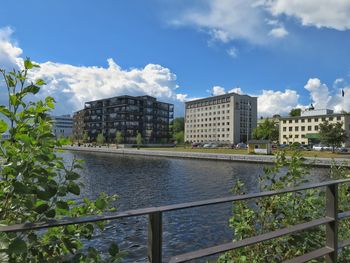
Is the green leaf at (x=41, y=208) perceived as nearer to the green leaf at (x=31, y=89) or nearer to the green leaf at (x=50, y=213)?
the green leaf at (x=50, y=213)

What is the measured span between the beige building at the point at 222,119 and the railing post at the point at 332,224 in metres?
144

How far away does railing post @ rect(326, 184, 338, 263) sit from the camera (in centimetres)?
341

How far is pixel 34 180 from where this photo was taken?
2193 millimetres

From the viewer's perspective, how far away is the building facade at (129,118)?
451 ft

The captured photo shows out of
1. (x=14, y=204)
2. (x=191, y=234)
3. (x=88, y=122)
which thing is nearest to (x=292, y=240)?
(x=14, y=204)

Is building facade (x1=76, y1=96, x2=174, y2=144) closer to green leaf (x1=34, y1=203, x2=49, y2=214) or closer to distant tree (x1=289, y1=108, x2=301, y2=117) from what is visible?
distant tree (x1=289, y1=108, x2=301, y2=117)

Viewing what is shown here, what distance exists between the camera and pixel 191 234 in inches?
568

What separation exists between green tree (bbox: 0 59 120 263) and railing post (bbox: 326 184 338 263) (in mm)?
2339

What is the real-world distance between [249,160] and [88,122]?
110266 mm

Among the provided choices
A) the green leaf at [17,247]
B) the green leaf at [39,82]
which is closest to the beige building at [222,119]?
the green leaf at [39,82]

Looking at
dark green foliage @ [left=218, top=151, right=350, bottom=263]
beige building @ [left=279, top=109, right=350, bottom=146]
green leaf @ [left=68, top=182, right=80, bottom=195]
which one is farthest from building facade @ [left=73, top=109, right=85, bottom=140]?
green leaf @ [left=68, top=182, right=80, bottom=195]

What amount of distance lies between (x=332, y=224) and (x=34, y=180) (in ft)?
9.58

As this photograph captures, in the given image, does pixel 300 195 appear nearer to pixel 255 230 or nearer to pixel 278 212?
pixel 278 212

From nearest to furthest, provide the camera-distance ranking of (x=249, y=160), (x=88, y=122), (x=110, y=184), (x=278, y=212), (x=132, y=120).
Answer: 1. (x=278, y=212)
2. (x=110, y=184)
3. (x=249, y=160)
4. (x=132, y=120)
5. (x=88, y=122)
